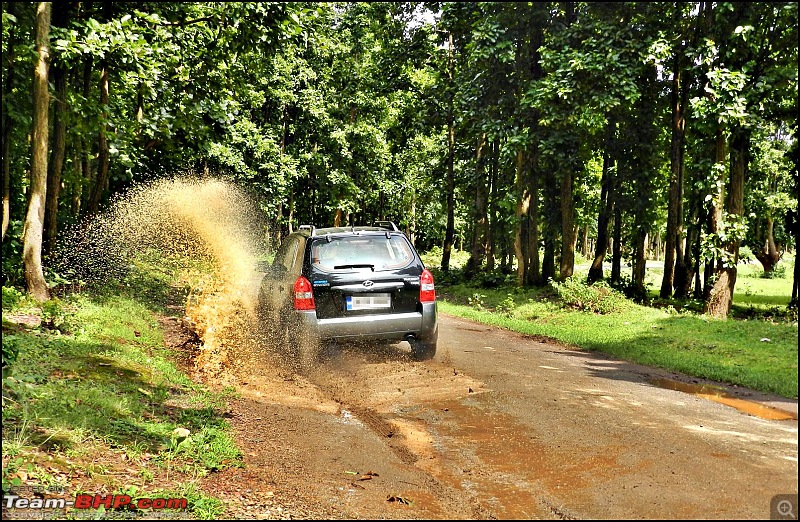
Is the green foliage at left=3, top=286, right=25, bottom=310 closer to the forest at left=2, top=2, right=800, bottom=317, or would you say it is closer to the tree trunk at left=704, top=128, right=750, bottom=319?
the forest at left=2, top=2, right=800, bottom=317

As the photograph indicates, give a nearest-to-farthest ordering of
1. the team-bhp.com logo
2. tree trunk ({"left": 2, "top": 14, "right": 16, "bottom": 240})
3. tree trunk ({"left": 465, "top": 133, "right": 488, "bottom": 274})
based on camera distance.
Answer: the team-bhp.com logo, tree trunk ({"left": 2, "top": 14, "right": 16, "bottom": 240}), tree trunk ({"left": 465, "top": 133, "right": 488, "bottom": 274})

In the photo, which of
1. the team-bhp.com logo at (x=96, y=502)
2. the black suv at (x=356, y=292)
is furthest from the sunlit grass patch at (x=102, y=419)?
the black suv at (x=356, y=292)

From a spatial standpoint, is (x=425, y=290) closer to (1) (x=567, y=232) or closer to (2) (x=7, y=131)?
(2) (x=7, y=131)

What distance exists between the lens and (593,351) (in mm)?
11438

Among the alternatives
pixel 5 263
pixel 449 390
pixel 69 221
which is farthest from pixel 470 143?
pixel 449 390

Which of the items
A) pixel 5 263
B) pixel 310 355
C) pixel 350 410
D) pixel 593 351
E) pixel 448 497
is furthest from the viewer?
pixel 5 263

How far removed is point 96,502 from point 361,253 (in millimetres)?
5149

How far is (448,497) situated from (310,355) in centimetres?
418

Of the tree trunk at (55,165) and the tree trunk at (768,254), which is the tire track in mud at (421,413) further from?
the tree trunk at (768,254)

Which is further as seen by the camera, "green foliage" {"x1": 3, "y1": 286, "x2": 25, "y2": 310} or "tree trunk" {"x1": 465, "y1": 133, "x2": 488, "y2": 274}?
"tree trunk" {"x1": 465, "y1": 133, "x2": 488, "y2": 274}

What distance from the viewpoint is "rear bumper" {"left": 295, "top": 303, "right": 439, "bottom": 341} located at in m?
8.39

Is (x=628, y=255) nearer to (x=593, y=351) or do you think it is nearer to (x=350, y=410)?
(x=593, y=351)

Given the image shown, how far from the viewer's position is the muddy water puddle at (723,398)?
5291mm

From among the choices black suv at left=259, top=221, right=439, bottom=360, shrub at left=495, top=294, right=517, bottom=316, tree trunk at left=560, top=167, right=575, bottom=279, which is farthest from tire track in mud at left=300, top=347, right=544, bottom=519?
tree trunk at left=560, top=167, right=575, bottom=279
